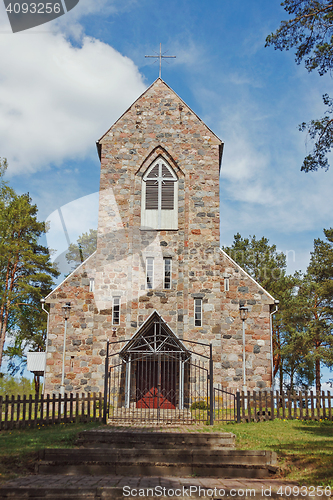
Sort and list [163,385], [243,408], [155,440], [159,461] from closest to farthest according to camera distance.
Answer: [159,461]
[155,440]
[243,408]
[163,385]

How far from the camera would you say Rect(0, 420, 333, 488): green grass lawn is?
823 cm

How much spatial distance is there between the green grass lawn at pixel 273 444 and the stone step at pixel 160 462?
35 centimetres

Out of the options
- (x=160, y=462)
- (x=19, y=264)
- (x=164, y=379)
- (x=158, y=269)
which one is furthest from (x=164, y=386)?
(x=19, y=264)

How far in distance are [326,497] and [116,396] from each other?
→ 450 inches

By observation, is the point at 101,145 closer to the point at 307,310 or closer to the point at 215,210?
the point at 215,210

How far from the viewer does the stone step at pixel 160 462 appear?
8.62 metres

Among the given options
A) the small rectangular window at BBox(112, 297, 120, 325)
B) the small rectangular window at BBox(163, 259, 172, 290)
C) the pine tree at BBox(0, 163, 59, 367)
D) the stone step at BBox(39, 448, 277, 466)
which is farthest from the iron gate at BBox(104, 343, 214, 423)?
the pine tree at BBox(0, 163, 59, 367)

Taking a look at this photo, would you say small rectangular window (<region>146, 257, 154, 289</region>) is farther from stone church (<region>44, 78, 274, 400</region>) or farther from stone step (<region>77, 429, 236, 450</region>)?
stone step (<region>77, 429, 236, 450</region>)

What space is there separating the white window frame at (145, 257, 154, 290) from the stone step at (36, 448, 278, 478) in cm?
979

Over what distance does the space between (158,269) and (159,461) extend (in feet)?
34.4

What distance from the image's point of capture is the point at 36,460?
29.3 feet

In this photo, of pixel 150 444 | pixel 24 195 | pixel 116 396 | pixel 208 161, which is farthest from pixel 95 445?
pixel 24 195

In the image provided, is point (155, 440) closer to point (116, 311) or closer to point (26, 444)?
point (26, 444)

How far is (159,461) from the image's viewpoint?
9.06 m
